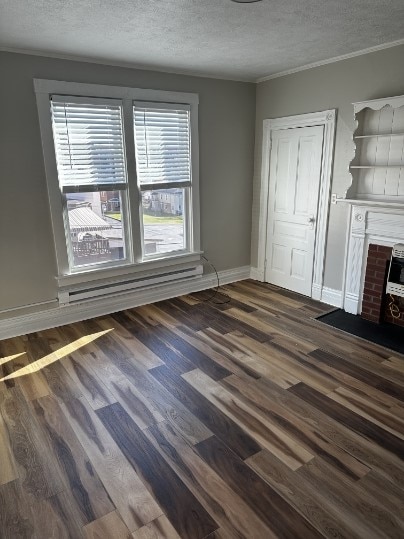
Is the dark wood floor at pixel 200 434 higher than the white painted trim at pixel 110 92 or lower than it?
lower

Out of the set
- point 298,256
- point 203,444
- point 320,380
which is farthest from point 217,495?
point 298,256

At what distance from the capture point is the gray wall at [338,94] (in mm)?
3354

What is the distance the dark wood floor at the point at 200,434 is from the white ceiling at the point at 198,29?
260 centimetres

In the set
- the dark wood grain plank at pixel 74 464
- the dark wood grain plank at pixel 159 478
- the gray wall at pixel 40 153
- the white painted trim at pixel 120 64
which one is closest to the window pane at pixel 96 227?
the gray wall at pixel 40 153

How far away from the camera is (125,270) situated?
4.06 metres

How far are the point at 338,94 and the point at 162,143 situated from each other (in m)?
1.93

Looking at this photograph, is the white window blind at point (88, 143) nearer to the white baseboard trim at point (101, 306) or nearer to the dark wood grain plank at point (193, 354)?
the white baseboard trim at point (101, 306)

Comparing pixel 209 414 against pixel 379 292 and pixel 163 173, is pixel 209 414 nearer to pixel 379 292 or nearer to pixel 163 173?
pixel 379 292

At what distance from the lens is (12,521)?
171 cm

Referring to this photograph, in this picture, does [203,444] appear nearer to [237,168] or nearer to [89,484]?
[89,484]

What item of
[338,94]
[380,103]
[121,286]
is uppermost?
[338,94]

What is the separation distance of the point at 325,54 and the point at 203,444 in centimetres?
362

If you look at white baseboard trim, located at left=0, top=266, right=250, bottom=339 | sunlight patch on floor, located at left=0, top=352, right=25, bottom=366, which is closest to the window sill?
white baseboard trim, located at left=0, top=266, right=250, bottom=339

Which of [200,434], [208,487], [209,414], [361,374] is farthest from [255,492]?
[361,374]
